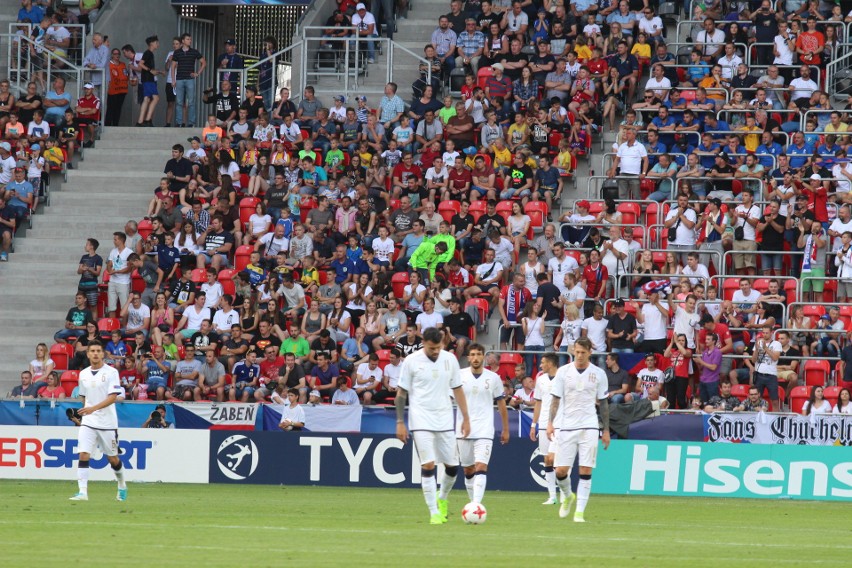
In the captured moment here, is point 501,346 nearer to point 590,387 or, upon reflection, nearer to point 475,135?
point 475,135

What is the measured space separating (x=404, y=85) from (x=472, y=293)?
867 cm

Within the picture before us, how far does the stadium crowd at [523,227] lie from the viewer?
26.1 metres

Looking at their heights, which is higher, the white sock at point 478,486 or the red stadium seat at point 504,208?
the red stadium seat at point 504,208

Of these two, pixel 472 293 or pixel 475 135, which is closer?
pixel 472 293

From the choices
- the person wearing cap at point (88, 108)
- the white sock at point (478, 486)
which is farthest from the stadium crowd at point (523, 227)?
the white sock at point (478, 486)

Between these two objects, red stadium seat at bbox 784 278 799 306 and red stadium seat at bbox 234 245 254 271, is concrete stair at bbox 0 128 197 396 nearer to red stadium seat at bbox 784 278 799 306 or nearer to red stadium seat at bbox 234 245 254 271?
red stadium seat at bbox 234 245 254 271

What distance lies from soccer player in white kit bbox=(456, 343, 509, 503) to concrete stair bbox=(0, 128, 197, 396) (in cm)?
1518

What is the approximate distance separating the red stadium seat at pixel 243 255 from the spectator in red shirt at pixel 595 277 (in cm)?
710

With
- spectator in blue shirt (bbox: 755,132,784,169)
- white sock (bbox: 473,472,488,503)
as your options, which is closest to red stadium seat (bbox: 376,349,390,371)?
spectator in blue shirt (bbox: 755,132,784,169)

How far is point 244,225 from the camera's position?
30844 millimetres

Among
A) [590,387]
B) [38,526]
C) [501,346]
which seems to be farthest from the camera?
[501,346]

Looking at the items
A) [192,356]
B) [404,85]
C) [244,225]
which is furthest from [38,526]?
[404,85]

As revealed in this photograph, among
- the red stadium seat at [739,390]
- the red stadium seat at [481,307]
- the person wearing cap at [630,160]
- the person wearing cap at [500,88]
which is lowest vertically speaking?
the red stadium seat at [739,390]

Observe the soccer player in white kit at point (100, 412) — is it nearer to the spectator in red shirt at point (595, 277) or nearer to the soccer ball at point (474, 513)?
the soccer ball at point (474, 513)
